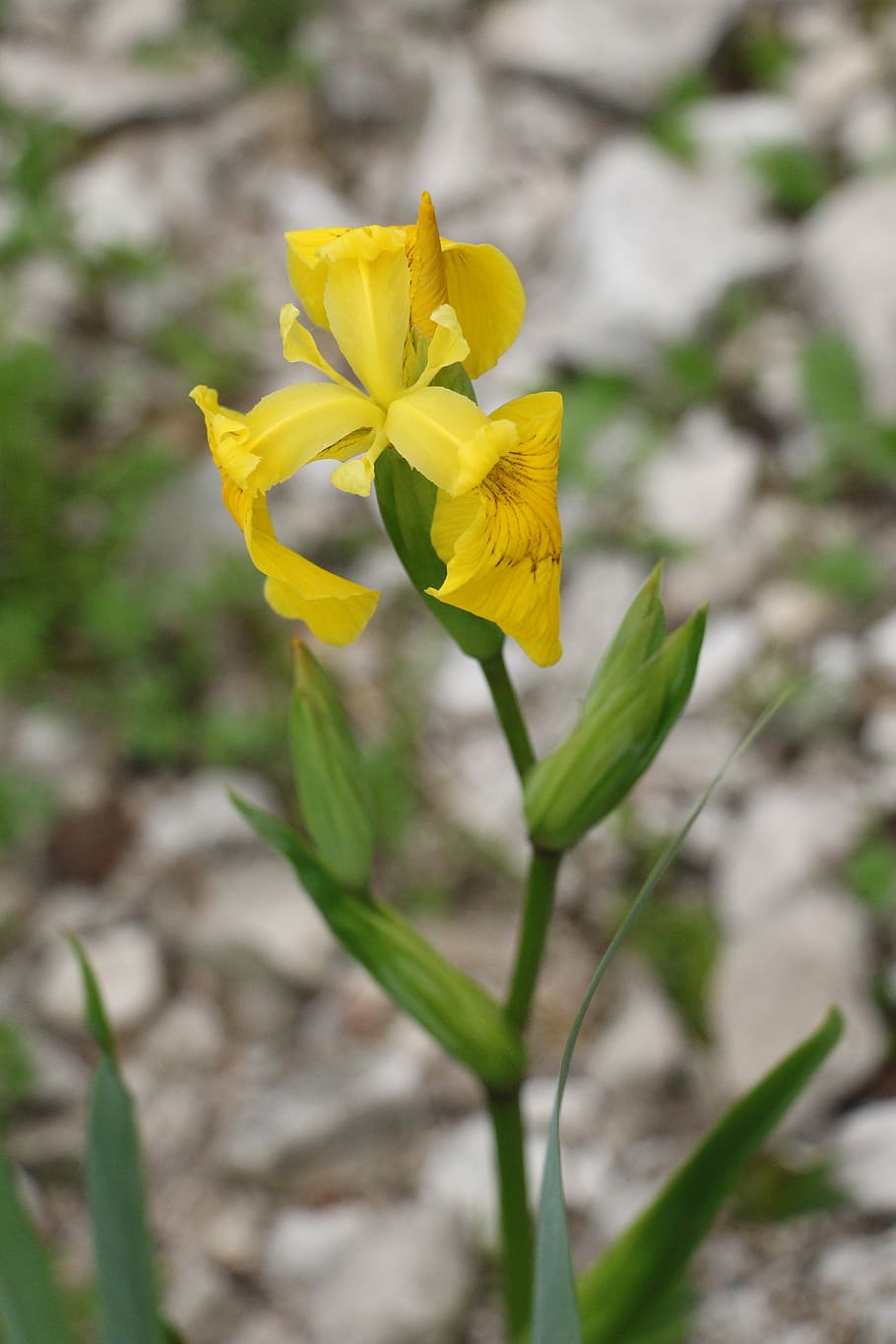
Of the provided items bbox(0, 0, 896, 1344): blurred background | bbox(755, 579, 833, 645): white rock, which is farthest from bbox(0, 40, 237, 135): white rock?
bbox(755, 579, 833, 645): white rock

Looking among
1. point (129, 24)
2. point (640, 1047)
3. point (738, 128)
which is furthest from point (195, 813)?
point (129, 24)

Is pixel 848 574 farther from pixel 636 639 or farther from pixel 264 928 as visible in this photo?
pixel 636 639

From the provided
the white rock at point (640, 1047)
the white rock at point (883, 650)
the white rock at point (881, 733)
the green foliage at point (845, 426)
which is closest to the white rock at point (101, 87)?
the green foliage at point (845, 426)

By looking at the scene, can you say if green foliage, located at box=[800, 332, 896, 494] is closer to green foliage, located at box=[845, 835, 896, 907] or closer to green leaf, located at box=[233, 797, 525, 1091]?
green foliage, located at box=[845, 835, 896, 907]

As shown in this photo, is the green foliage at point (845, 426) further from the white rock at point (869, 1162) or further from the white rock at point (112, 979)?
the white rock at point (112, 979)

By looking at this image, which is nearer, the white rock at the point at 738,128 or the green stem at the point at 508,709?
the green stem at the point at 508,709

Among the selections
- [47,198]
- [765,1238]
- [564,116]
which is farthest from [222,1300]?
[564,116]
